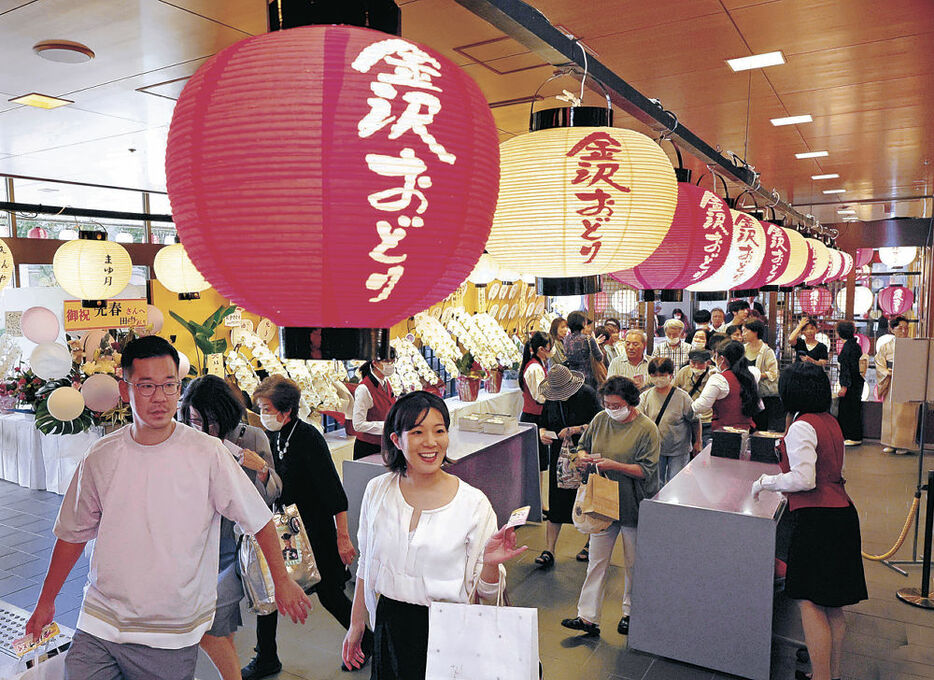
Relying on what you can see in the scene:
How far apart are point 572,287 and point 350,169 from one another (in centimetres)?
146

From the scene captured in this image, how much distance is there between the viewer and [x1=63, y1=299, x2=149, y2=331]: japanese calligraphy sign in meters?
7.04

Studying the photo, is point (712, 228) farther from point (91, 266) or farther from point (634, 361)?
point (91, 266)

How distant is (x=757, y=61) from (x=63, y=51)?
3793 millimetres

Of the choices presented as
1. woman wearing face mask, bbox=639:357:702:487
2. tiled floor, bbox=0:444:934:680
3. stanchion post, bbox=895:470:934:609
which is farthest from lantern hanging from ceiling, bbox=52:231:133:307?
stanchion post, bbox=895:470:934:609

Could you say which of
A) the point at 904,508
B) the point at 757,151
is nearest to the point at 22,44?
the point at 757,151

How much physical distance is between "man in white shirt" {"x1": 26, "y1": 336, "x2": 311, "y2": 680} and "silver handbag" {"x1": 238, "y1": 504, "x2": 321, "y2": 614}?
0.49 meters

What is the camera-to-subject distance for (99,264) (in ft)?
19.5

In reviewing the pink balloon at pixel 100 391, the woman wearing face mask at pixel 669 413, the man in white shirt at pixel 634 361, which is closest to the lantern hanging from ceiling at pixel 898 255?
the man in white shirt at pixel 634 361

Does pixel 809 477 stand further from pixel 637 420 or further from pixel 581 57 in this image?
pixel 581 57

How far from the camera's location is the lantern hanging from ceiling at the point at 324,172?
1128mm

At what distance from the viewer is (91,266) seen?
592cm

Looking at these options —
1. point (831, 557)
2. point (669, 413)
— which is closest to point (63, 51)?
point (669, 413)

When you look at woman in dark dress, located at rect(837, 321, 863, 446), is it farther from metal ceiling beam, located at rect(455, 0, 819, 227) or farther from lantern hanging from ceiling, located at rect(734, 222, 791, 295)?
metal ceiling beam, located at rect(455, 0, 819, 227)

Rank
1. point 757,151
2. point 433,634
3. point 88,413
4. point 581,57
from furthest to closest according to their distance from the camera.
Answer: point 757,151 < point 88,413 < point 581,57 < point 433,634
